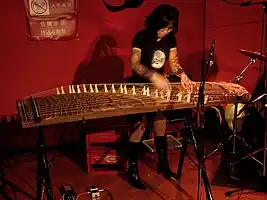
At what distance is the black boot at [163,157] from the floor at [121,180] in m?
0.07

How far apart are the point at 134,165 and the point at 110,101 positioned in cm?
80

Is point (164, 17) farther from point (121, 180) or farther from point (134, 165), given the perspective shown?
point (121, 180)

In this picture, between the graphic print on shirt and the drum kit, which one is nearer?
the graphic print on shirt

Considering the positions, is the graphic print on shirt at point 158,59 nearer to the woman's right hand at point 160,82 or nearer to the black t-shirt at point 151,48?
the black t-shirt at point 151,48

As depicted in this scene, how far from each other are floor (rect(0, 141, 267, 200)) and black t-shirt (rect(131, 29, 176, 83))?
2.96ft

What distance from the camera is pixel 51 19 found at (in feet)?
12.8

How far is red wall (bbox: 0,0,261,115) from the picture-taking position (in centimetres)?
389

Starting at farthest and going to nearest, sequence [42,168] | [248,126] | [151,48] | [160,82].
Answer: [248,126], [151,48], [160,82], [42,168]

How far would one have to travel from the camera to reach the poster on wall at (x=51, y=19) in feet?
12.6

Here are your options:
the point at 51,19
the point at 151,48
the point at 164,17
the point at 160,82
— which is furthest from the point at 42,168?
the point at 51,19

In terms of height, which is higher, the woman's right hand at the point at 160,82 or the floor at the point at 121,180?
the woman's right hand at the point at 160,82

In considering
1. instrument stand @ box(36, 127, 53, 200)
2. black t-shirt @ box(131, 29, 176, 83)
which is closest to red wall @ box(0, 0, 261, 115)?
black t-shirt @ box(131, 29, 176, 83)

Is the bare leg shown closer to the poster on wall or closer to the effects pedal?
the effects pedal

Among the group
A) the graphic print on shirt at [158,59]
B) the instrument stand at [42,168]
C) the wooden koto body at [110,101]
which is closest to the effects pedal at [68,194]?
the instrument stand at [42,168]
